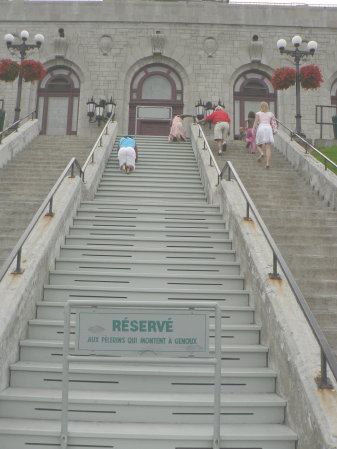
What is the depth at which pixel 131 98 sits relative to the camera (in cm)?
2222

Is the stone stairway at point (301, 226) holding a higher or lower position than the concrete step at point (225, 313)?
higher

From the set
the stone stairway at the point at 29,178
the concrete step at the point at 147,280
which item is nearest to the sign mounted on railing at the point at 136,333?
the concrete step at the point at 147,280

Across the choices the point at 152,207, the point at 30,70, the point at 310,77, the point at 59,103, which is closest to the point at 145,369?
the point at 152,207

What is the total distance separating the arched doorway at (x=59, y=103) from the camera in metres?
22.2

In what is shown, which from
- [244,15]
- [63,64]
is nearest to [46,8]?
[63,64]

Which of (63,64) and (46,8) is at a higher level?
(46,8)

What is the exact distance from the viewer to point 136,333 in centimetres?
376

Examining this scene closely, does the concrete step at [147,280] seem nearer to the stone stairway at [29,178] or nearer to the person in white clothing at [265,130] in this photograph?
the stone stairway at [29,178]

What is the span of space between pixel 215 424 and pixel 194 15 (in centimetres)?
2236

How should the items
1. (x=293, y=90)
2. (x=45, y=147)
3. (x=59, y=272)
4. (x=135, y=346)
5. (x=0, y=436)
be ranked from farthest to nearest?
(x=293, y=90), (x=45, y=147), (x=59, y=272), (x=0, y=436), (x=135, y=346)

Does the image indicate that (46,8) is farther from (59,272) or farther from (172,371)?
(172,371)

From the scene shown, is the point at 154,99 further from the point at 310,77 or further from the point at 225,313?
the point at 225,313

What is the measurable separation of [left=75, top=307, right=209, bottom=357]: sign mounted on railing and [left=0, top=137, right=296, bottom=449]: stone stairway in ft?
0.75

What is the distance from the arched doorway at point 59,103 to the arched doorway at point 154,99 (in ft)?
9.61
